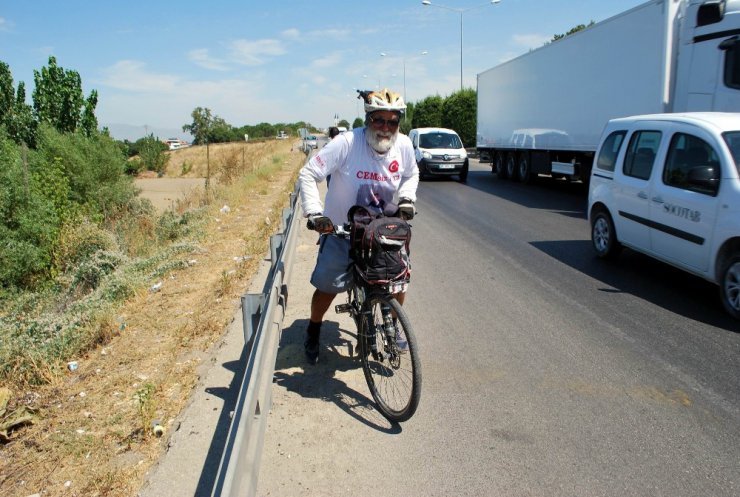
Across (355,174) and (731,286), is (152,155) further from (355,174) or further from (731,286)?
(731,286)

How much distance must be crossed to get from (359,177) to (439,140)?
59.4 feet

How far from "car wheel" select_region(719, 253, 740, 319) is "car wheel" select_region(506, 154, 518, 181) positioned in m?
15.1

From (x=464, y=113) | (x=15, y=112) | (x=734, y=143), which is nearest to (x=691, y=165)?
(x=734, y=143)

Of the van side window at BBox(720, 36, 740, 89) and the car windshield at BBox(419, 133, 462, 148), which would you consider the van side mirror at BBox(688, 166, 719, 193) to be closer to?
the van side window at BBox(720, 36, 740, 89)

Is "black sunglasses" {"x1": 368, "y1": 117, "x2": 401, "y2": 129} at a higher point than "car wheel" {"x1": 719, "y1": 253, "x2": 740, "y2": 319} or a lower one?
higher

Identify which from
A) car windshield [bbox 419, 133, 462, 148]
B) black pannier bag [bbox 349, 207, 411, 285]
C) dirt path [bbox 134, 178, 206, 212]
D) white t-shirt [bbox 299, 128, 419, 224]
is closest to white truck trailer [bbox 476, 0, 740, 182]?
car windshield [bbox 419, 133, 462, 148]

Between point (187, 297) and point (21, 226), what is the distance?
7792 millimetres

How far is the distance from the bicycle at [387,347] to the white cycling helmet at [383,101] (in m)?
0.77

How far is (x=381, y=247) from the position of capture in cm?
367

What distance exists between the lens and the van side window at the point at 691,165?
584 cm

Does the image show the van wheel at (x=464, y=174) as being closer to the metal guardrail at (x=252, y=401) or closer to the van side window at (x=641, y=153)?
the van side window at (x=641, y=153)

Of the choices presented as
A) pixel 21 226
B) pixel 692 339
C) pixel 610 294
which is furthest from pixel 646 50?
pixel 21 226

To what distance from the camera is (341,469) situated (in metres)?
3.20

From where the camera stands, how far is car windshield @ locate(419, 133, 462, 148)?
2141cm
